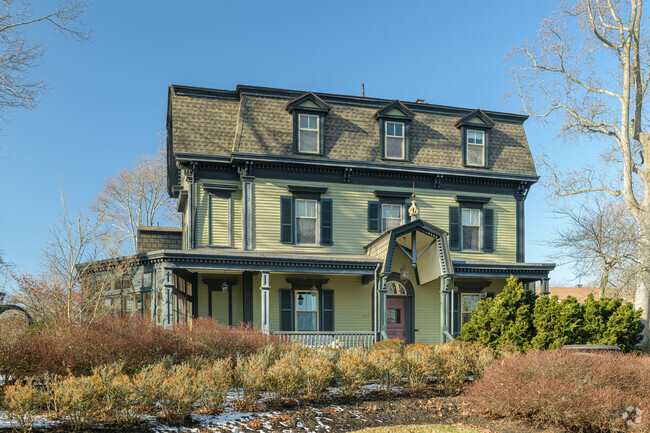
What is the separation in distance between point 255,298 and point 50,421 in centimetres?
1180

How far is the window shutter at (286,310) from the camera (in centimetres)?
2128

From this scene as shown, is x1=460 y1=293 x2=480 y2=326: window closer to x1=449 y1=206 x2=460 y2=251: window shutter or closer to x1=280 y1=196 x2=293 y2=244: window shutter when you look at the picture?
x1=449 y1=206 x2=460 y2=251: window shutter

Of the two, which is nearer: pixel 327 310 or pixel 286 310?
pixel 286 310

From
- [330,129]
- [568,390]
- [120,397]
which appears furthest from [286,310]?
[568,390]

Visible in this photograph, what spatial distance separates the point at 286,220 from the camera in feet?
71.0

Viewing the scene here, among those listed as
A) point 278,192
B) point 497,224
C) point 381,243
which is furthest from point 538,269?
point 278,192

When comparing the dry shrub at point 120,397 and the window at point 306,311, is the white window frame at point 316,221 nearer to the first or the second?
the window at point 306,311

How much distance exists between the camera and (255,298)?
21078 millimetres

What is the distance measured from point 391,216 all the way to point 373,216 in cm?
75

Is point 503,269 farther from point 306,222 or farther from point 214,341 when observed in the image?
point 214,341

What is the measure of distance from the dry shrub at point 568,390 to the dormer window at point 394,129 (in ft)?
40.8

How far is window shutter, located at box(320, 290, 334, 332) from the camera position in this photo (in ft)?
70.9

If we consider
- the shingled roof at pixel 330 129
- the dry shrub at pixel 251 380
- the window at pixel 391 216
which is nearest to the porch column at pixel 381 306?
the window at pixel 391 216

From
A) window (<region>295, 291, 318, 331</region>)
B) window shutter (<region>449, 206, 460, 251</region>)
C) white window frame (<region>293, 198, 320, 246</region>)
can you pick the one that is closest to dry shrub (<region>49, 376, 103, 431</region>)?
window (<region>295, 291, 318, 331</region>)
